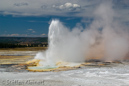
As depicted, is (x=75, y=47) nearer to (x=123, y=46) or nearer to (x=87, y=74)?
(x=123, y=46)

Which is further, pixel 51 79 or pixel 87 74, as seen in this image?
pixel 87 74

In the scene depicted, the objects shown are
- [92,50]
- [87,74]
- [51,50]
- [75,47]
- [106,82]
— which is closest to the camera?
[106,82]

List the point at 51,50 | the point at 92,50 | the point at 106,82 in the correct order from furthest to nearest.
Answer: the point at 92,50 < the point at 51,50 < the point at 106,82

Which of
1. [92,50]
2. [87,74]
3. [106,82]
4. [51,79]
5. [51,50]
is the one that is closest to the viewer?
[106,82]

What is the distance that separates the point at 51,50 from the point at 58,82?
9897 millimetres

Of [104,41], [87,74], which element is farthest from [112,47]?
[87,74]

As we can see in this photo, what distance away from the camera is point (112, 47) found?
24.0 meters

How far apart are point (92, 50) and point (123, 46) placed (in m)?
4.22

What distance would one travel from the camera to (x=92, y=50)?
25938mm

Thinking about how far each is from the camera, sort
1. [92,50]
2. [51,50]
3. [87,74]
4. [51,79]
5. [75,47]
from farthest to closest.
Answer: [92,50], [75,47], [51,50], [87,74], [51,79]

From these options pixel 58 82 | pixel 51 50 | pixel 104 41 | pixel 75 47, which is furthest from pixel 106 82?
pixel 104 41

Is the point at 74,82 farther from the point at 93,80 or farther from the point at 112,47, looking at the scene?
the point at 112,47

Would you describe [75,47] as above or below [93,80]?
above

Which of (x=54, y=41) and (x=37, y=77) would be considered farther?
(x=54, y=41)
